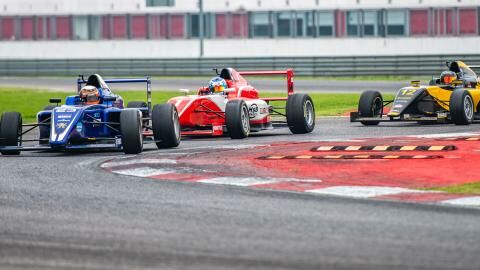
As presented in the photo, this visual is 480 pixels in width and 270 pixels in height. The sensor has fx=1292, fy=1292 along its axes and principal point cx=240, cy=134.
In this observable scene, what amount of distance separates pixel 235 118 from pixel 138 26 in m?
46.7

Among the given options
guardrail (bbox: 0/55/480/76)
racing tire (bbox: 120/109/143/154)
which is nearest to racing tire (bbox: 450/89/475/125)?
racing tire (bbox: 120/109/143/154)

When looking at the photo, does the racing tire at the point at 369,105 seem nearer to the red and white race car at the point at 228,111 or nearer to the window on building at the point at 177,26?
the red and white race car at the point at 228,111

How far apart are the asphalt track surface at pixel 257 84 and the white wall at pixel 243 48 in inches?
332

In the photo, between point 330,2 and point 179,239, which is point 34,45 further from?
point 179,239

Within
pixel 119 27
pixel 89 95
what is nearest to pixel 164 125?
pixel 89 95

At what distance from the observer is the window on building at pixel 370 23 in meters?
64.6

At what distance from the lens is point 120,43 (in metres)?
69.3

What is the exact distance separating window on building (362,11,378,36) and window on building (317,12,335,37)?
170cm

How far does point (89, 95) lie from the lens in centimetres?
2128

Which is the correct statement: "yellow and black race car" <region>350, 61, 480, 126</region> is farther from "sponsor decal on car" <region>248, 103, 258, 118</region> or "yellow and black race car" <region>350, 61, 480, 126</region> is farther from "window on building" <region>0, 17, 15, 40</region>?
"window on building" <region>0, 17, 15, 40</region>

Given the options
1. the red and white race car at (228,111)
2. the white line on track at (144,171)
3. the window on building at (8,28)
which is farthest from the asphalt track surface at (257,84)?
the white line on track at (144,171)

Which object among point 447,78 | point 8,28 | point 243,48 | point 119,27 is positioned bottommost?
point 447,78

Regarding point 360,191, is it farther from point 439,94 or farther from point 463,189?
point 439,94

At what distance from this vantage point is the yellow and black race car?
86.8 feet
